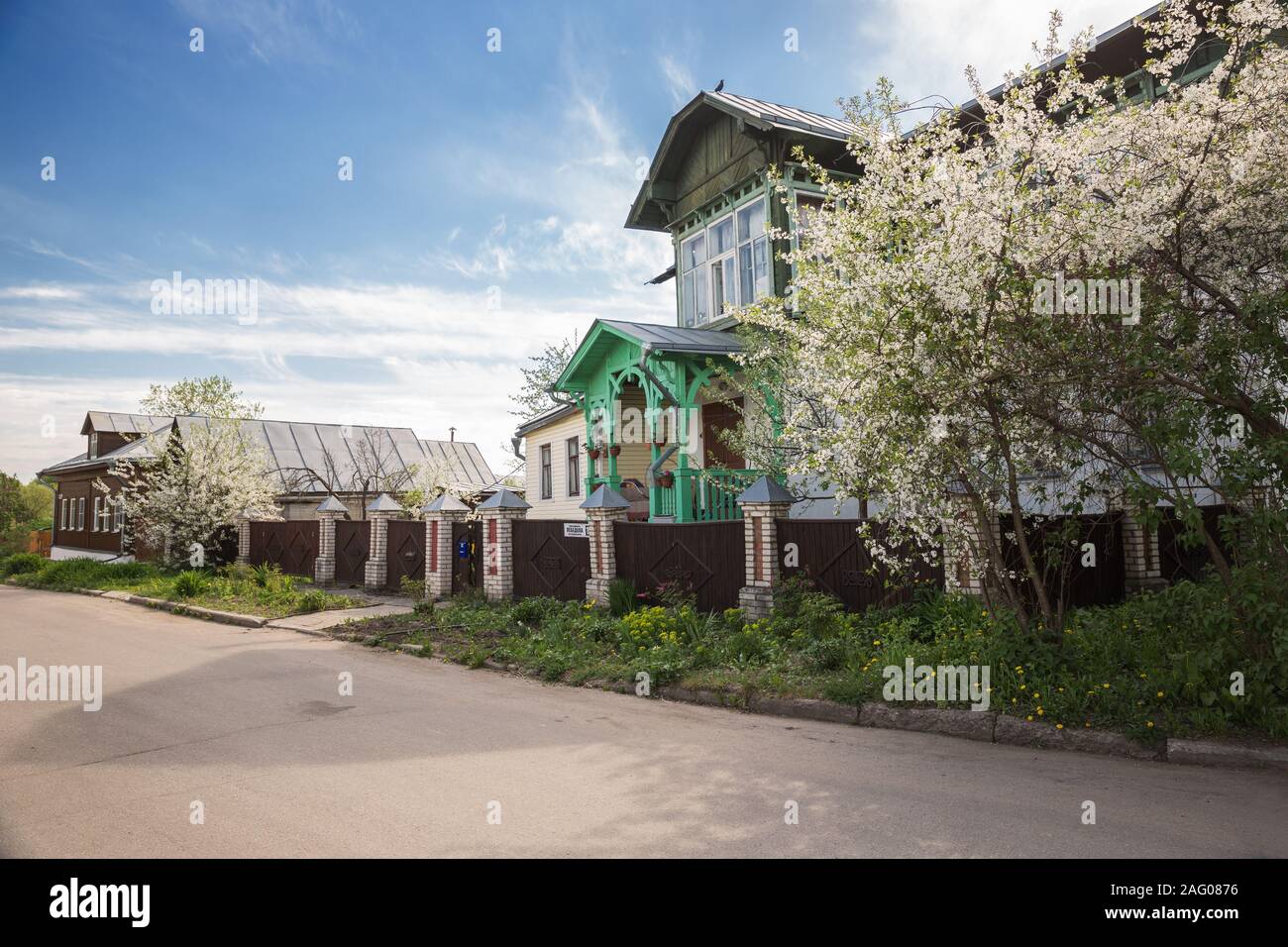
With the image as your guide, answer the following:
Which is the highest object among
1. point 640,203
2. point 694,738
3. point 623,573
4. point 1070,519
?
point 640,203

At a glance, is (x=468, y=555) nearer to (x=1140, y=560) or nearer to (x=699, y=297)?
(x=699, y=297)

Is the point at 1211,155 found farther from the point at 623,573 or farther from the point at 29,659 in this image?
the point at 29,659

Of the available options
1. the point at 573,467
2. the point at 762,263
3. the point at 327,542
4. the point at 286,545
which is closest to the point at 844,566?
the point at 762,263

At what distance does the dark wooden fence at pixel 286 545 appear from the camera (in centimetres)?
2211

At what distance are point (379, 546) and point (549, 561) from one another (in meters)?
6.36

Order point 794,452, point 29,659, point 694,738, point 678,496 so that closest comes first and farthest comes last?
point 694,738, point 29,659, point 794,452, point 678,496

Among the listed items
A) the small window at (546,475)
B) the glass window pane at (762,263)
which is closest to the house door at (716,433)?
the glass window pane at (762,263)

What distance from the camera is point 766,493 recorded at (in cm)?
1102

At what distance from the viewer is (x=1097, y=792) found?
16.6 ft

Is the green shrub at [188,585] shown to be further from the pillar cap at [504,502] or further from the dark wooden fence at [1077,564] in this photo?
the dark wooden fence at [1077,564]

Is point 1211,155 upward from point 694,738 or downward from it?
upward

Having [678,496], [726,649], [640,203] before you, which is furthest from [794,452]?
[640,203]

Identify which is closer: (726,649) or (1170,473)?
(1170,473)
